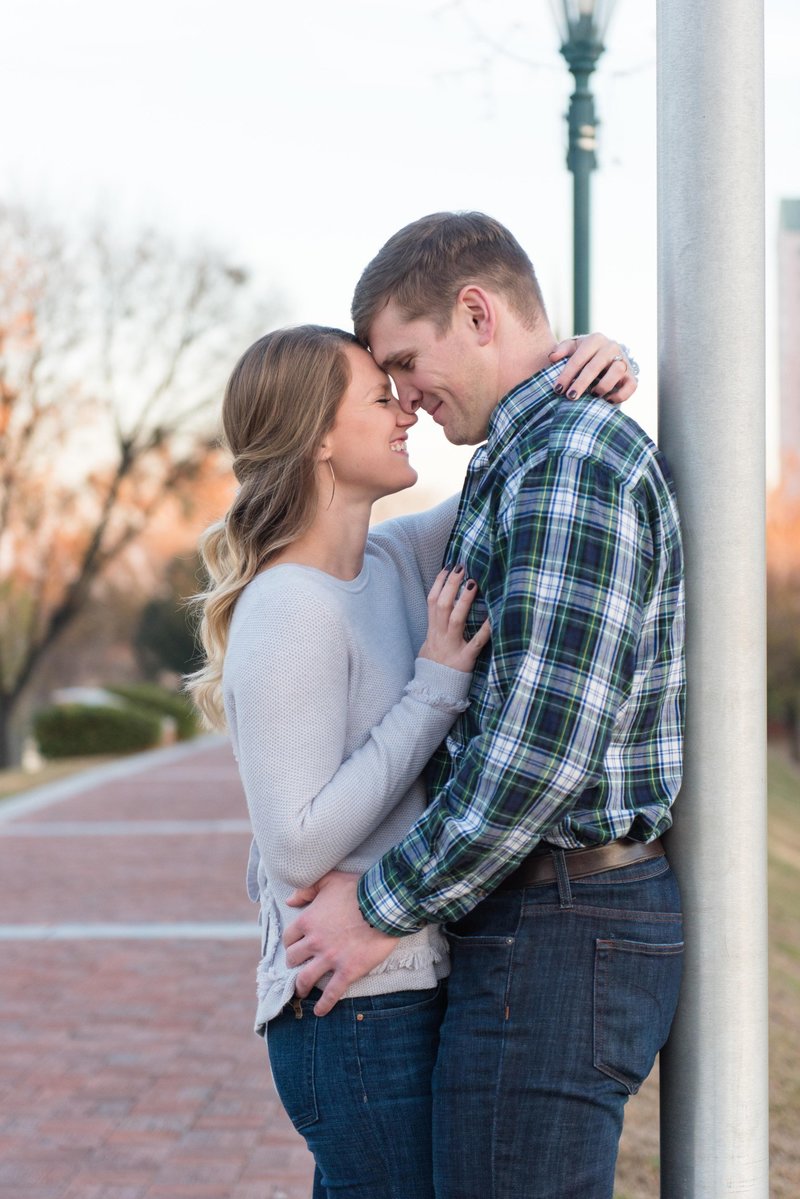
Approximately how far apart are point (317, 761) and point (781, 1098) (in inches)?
162

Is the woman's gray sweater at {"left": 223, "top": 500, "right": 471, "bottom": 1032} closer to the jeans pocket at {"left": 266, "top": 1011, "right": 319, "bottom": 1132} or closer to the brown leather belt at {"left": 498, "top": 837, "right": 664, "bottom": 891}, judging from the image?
the jeans pocket at {"left": 266, "top": 1011, "right": 319, "bottom": 1132}

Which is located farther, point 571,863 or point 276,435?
point 276,435

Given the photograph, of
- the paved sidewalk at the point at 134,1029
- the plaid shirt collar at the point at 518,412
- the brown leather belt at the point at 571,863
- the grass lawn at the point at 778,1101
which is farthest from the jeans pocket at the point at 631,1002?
the paved sidewalk at the point at 134,1029

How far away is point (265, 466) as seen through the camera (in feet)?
7.63

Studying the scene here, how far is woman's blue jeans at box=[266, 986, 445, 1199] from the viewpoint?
2.11 metres

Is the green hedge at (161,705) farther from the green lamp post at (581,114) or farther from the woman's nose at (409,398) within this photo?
the woman's nose at (409,398)

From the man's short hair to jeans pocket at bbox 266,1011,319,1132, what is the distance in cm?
115

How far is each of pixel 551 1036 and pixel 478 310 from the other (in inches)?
44.1

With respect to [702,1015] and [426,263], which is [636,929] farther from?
[426,263]

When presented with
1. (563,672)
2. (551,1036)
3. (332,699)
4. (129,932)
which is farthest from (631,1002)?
(129,932)

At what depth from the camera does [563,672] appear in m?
1.81

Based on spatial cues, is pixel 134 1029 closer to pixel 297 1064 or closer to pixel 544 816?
pixel 297 1064

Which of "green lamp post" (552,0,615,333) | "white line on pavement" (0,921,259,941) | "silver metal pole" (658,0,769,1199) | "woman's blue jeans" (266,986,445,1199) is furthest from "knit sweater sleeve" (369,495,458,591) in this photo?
"white line on pavement" (0,921,259,941)

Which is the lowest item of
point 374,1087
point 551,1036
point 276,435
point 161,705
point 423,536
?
point 161,705
